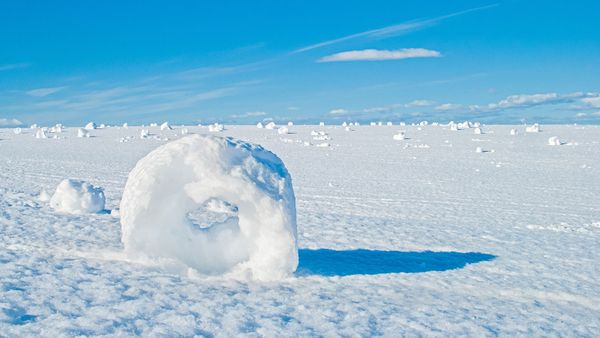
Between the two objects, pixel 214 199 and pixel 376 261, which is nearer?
pixel 214 199

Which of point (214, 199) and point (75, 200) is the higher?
point (214, 199)

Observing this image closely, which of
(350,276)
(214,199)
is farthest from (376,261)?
(214,199)

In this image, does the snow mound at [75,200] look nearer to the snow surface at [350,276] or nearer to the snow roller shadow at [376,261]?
the snow surface at [350,276]

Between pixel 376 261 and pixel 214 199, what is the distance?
2880 millimetres

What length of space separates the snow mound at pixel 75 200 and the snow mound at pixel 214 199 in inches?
178

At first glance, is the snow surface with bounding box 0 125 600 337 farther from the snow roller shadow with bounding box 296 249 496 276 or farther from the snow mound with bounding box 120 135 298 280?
the snow mound with bounding box 120 135 298 280

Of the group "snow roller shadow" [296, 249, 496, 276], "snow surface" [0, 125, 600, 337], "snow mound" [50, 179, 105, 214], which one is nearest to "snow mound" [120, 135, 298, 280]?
"snow surface" [0, 125, 600, 337]

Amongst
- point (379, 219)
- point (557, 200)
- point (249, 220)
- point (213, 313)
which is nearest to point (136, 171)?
point (249, 220)

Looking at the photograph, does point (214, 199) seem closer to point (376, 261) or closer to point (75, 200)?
point (376, 261)

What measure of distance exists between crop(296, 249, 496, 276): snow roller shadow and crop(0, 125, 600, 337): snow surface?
0.03m

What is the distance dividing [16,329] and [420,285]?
4821 mm

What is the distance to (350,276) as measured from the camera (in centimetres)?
798

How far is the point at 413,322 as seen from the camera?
6238 millimetres

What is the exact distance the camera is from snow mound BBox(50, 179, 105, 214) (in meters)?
11.8
